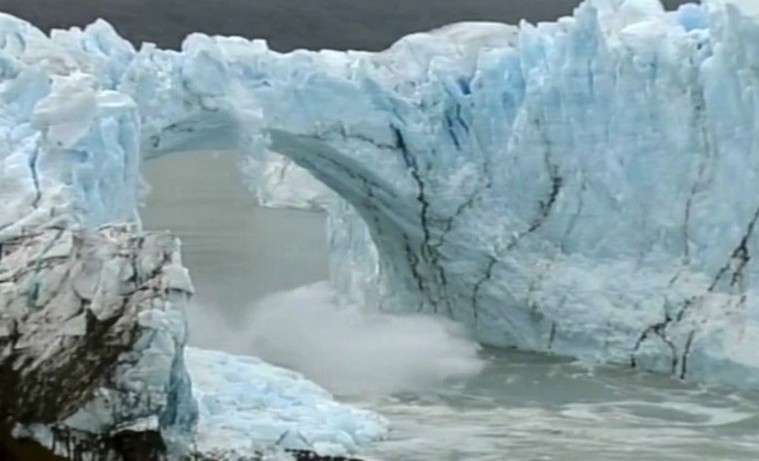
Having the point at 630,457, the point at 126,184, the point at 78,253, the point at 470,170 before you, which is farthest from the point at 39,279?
the point at 470,170

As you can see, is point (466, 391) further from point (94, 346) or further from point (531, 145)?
point (94, 346)

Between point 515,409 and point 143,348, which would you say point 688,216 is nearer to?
point 515,409

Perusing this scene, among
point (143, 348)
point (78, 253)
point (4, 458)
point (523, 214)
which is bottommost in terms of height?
point (4, 458)

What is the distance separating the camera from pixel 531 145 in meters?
8.94

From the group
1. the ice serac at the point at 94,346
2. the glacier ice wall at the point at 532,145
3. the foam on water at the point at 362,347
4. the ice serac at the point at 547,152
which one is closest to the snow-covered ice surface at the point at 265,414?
the ice serac at the point at 94,346

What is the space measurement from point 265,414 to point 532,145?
3.04 m

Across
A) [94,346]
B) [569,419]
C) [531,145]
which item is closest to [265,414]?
[94,346]

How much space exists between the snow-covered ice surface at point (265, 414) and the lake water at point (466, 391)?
0.68 feet

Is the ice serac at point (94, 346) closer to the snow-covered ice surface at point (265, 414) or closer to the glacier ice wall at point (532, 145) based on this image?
the snow-covered ice surface at point (265, 414)

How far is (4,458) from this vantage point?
5.46m

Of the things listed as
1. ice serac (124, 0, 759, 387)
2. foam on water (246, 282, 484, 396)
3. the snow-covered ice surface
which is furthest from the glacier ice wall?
the snow-covered ice surface

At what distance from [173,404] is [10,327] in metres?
0.74

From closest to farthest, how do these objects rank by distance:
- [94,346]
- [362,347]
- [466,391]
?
[94,346]
[466,391]
[362,347]

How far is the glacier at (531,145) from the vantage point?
26.7 feet
